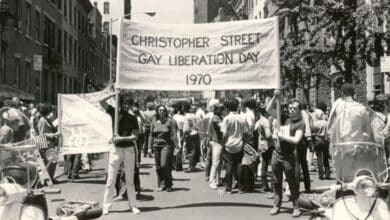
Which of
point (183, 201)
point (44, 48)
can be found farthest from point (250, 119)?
point (44, 48)

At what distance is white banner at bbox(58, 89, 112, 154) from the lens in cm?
1477

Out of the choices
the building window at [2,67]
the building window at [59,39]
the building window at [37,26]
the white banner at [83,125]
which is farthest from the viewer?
the building window at [59,39]

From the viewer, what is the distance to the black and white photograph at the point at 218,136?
5.48 meters

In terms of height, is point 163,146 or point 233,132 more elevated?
point 233,132

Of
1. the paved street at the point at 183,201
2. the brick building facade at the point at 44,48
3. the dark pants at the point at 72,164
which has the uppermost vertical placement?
the brick building facade at the point at 44,48

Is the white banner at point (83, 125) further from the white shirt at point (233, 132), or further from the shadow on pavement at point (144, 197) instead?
the white shirt at point (233, 132)

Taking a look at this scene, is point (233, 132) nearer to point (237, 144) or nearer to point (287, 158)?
point (237, 144)

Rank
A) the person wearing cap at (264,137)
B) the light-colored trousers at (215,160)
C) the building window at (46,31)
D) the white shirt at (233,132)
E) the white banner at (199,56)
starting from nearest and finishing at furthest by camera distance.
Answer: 1. the white banner at (199,56)
2. the person wearing cap at (264,137)
3. the white shirt at (233,132)
4. the light-colored trousers at (215,160)
5. the building window at (46,31)

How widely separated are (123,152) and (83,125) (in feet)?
18.1

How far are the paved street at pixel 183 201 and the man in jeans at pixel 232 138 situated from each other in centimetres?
53

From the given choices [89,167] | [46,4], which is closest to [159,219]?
[89,167]

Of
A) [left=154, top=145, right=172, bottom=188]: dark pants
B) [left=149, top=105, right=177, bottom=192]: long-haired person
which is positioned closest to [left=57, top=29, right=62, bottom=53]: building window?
[left=149, top=105, right=177, bottom=192]: long-haired person

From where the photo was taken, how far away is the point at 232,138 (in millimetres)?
12352

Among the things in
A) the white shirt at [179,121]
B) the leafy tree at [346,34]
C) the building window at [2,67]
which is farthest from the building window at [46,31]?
the leafy tree at [346,34]
